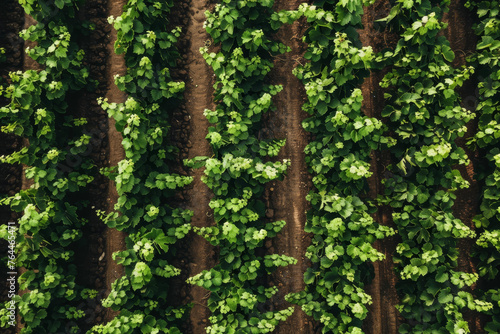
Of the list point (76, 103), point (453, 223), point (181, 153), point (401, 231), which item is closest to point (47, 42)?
point (76, 103)

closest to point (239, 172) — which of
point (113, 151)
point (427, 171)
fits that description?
point (113, 151)

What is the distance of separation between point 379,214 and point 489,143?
2.26 meters

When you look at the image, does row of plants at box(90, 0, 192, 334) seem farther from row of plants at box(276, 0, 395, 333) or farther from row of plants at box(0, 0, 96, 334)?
row of plants at box(276, 0, 395, 333)

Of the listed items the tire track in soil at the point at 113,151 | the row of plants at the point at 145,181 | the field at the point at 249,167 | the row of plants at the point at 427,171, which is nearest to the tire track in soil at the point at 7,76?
the field at the point at 249,167

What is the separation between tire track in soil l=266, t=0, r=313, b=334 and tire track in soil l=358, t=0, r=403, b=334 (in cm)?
120

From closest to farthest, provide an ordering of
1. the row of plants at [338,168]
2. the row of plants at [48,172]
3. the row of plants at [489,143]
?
the row of plants at [338,168]
the row of plants at [48,172]
the row of plants at [489,143]

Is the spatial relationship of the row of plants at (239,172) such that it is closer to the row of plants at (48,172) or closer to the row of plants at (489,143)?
the row of plants at (48,172)

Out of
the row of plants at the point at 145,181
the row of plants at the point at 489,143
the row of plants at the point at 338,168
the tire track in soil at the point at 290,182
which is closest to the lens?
the row of plants at the point at 338,168

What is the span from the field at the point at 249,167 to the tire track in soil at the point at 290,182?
3 cm

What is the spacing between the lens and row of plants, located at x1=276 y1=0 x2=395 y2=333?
561 cm

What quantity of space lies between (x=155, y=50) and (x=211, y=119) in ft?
5.41

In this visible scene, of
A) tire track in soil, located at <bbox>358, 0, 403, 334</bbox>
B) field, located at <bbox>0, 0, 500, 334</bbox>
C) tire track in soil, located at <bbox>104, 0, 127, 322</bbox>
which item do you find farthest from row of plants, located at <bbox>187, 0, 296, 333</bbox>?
tire track in soil, located at <bbox>358, 0, 403, 334</bbox>

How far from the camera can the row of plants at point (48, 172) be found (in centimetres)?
591

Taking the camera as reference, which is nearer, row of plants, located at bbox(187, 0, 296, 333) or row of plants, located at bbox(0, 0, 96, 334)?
row of plants, located at bbox(187, 0, 296, 333)
